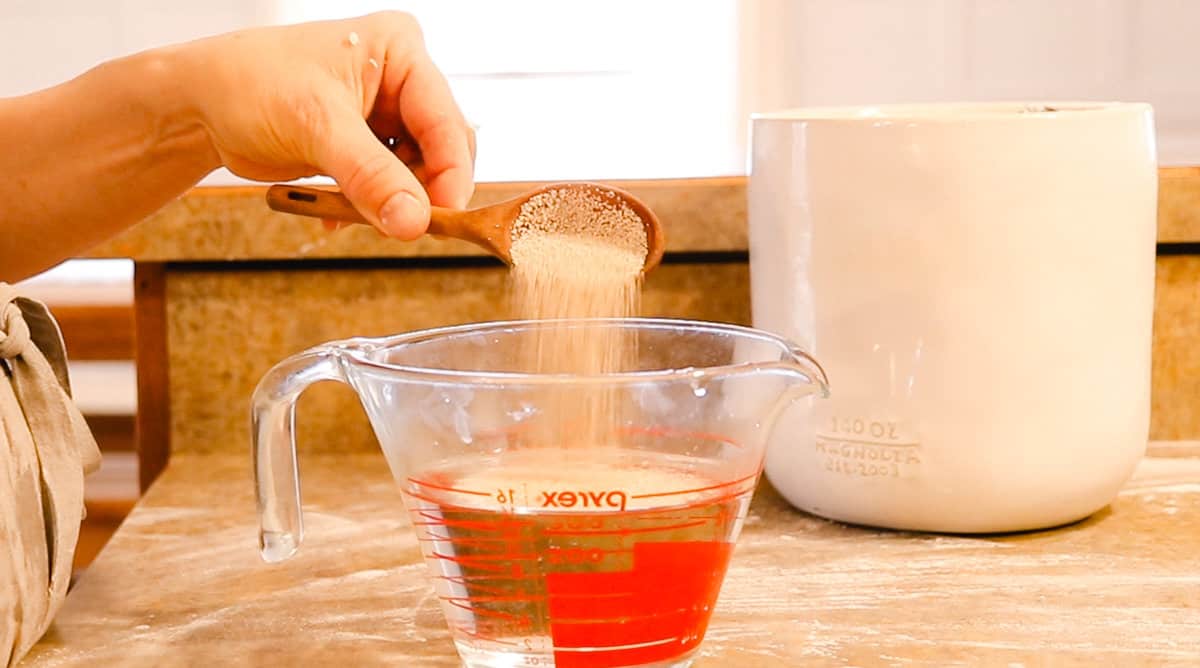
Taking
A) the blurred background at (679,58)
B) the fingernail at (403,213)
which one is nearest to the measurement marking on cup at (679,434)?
the fingernail at (403,213)

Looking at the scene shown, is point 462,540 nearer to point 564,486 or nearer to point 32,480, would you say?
point 564,486

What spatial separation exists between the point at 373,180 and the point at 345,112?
0.13 feet

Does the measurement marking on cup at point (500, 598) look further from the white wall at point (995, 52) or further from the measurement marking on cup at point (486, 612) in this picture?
the white wall at point (995, 52)

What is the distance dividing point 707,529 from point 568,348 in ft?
0.35

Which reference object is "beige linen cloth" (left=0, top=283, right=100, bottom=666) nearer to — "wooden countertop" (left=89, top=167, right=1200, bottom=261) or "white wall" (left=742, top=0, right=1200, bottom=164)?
"wooden countertop" (left=89, top=167, right=1200, bottom=261)

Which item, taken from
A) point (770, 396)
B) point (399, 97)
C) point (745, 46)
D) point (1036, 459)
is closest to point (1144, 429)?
point (1036, 459)

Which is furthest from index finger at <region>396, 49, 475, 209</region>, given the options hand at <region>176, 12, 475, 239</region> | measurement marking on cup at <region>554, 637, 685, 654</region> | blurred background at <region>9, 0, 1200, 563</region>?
blurred background at <region>9, 0, 1200, 563</region>

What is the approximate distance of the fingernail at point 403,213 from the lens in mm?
502

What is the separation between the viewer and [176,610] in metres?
0.59

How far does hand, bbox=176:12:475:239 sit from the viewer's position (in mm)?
513

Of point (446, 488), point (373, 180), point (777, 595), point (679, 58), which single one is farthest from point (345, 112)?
point (679, 58)

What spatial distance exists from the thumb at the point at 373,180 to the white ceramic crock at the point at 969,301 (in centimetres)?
22

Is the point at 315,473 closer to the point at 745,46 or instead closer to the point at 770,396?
the point at 770,396

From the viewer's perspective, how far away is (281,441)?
1.68ft
